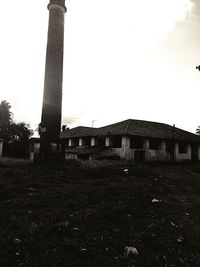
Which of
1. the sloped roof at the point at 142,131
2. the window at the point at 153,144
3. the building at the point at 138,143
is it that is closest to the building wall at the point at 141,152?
the building at the point at 138,143

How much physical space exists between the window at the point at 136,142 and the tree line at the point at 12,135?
698 inches

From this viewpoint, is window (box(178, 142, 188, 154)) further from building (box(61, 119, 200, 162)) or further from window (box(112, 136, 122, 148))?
window (box(112, 136, 122, 148))

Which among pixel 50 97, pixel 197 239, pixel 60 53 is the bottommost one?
pixel 197 239

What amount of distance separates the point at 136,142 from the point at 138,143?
31cm

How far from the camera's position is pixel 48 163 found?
2028 centimetres

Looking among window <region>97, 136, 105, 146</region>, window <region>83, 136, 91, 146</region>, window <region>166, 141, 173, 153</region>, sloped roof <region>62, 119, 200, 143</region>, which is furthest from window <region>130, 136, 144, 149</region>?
window <region>83, 136, 91, 146</region>

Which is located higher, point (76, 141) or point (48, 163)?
point (76, 141)

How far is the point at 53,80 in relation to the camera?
2173cm

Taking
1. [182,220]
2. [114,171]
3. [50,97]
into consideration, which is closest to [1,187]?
[182,220]

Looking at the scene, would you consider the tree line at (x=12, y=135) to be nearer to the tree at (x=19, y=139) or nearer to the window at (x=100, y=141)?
the tree at (x=19, y=139)

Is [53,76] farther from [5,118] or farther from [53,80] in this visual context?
[5,118]

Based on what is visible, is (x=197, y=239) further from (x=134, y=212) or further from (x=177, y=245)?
(x=134, y=212)

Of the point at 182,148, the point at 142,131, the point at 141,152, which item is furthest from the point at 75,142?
the point at 182,148

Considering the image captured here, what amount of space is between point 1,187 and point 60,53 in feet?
48.0
